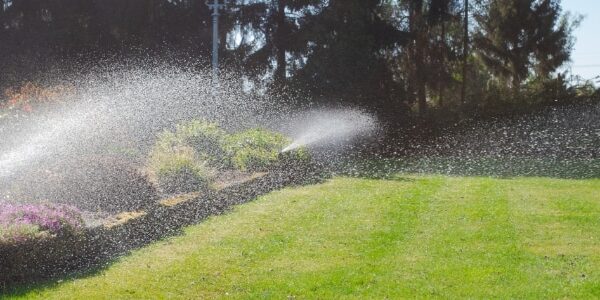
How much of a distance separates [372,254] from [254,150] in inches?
257

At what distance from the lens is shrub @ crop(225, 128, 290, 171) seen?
12023 millimetres

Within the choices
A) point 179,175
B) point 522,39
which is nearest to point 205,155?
point 179,175

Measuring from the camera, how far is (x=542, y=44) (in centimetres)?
2453

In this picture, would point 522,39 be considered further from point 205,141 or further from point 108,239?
point 108,239

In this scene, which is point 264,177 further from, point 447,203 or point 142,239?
point 142,239

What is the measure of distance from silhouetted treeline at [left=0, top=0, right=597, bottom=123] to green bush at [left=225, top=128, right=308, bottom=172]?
8909 millimetres

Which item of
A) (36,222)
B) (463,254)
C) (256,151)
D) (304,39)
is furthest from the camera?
(304,39)

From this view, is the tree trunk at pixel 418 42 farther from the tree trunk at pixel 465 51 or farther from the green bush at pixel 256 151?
the green bush at pixel 256 151

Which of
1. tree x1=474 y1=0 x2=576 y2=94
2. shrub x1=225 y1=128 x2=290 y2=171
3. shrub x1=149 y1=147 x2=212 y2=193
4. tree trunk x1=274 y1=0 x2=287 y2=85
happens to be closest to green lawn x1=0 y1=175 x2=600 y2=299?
shrub x1=149 y1=147 x2=212 y2=193

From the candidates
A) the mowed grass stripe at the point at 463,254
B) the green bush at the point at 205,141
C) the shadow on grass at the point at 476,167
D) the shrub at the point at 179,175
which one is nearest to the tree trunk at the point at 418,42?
the shadow on grass at the point at 476,167

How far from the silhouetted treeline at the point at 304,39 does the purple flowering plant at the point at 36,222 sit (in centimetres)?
1644

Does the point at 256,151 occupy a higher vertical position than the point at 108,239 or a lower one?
higher

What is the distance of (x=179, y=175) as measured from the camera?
30.3 feet

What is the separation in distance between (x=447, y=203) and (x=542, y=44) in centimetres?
1740
